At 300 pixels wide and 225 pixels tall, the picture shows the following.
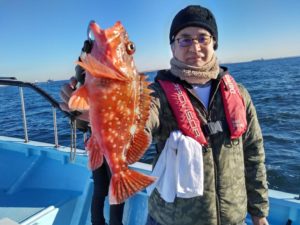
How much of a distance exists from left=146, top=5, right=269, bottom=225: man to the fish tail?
0.54 m

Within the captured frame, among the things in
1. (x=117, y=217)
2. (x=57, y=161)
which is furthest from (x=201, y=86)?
(x=57, y=161)

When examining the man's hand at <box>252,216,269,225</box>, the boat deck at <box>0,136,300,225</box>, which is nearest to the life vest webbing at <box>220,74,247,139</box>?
the man's hand at <box>252,216,269,225</box>

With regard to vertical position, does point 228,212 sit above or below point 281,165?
above

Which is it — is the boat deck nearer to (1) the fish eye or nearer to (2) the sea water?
(2) the sea water

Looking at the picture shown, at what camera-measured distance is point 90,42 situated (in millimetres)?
1319

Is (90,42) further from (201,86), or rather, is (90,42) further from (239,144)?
(239,144)

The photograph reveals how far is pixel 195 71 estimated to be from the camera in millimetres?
2121

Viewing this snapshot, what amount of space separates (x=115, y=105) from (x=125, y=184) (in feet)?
1.36

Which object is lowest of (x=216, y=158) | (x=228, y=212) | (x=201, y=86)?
(x=228, y=212)

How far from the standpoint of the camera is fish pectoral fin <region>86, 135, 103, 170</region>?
143cm

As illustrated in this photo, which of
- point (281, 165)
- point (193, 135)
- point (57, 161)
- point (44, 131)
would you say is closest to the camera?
point (193, 135)

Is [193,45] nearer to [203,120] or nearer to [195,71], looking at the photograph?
[195,71]

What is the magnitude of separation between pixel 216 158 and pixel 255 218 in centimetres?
74

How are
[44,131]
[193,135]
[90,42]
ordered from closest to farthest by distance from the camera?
1. [90,42]
2. [193,135]
3. [44,131]
